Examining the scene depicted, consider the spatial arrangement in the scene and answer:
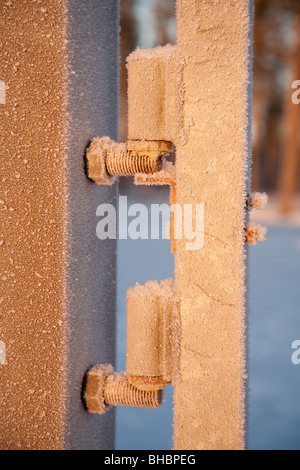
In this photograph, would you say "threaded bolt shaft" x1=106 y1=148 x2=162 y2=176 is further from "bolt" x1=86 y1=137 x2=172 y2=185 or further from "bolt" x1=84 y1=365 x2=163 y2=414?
"bolt" x1=84 y1=365 x2=163 y2=414

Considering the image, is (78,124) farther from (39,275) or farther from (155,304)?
(155,304)

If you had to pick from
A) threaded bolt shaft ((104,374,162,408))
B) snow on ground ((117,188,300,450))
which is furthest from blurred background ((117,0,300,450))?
threaded bolt shaft ((104,374,162,408))

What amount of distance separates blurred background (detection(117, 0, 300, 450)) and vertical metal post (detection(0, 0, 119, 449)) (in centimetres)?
26

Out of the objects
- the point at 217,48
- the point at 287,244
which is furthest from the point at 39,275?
the point at 287,244

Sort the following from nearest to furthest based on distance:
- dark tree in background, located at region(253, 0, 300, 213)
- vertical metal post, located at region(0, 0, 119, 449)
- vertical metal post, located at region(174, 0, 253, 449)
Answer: vertical metal post, located at region(174, 0, 253, 449)
vertical metal post, located at region(0, 0, 119, 449)
dark tree in background, located at region(253, 0, 300, 213)

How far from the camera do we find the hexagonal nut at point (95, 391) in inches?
50.7

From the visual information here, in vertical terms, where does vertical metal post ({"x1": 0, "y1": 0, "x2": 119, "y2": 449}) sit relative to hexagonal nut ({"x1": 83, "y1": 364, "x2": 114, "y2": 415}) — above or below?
above

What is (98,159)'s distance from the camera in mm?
1240

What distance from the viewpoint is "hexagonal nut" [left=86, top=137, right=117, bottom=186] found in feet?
4.07

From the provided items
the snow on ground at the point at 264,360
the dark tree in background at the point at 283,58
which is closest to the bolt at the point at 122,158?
the snow on ground at the point at 264,360

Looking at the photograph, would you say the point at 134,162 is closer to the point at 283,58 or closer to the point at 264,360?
the point at 264,360

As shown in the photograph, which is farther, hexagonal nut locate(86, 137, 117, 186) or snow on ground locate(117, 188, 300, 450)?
snow on ground locate(117, 188, 300, 450)

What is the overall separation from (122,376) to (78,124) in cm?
75

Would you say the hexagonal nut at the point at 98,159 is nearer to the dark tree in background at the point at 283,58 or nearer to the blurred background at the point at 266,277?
the blurred background at the point at 266,277
